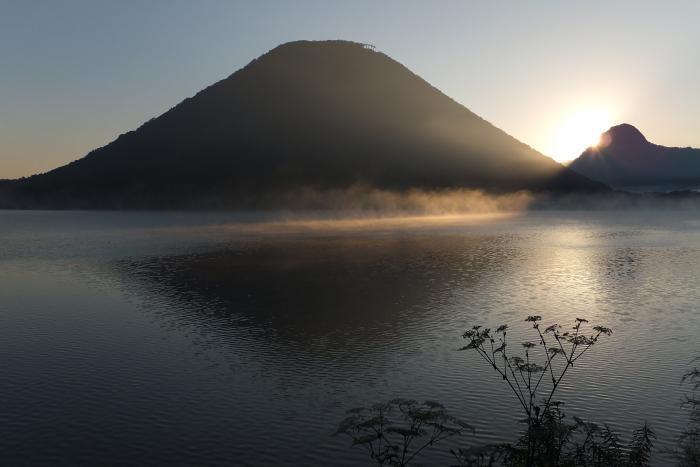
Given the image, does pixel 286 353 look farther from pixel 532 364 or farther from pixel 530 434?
pixel 530 434

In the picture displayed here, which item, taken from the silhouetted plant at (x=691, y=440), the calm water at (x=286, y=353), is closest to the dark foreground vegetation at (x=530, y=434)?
the silhouetted plant at (x=691, y=440)

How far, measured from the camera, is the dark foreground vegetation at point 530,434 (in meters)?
12.5

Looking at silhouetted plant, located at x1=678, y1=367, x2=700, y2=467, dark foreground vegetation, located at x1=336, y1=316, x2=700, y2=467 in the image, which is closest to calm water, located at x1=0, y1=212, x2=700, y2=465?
silhouetted plant, located at x1=678, y1=367, x2=700, y2=467

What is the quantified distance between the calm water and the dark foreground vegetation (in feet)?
2.20

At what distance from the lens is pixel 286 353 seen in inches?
1064

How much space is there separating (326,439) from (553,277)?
39758 millimetres

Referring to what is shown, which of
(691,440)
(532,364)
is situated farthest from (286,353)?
(691,440)

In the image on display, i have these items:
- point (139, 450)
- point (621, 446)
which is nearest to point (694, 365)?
point (621, 446)

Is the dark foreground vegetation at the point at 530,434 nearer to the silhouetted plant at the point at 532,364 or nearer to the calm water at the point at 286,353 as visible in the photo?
the silhouetted plant at the point at 532,364

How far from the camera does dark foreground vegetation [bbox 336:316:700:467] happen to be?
1255cm

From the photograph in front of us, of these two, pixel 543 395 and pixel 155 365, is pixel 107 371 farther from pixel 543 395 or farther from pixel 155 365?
pixel 543 395

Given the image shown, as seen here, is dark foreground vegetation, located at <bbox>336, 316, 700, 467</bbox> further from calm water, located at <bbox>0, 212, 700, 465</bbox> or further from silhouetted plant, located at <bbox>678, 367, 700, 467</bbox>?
calm water, located at <bbox>0, 212, 700, 465</bbox>

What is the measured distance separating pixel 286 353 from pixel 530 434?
16.0 meters

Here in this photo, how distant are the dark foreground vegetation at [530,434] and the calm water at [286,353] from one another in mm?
671
